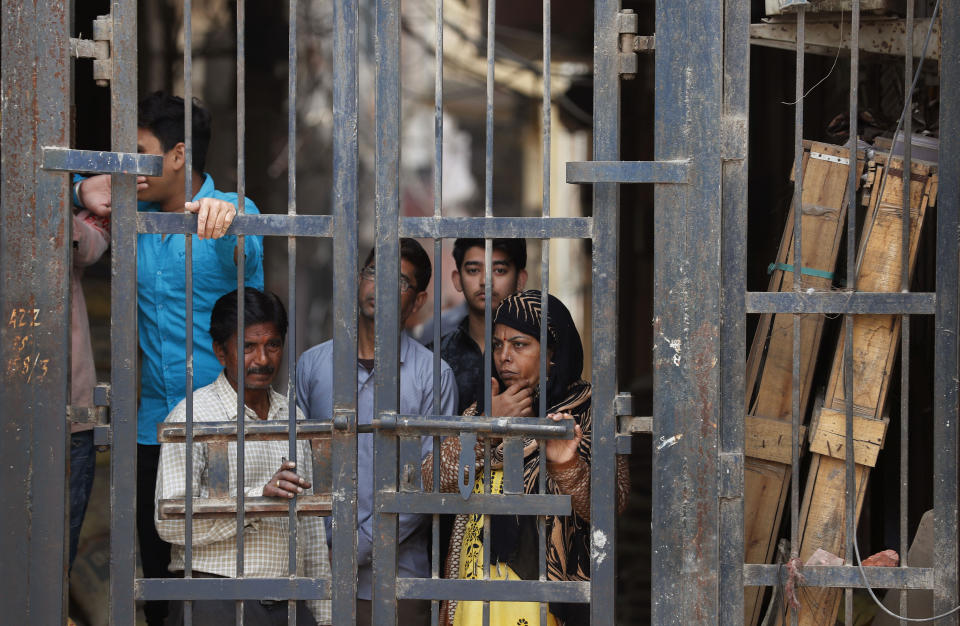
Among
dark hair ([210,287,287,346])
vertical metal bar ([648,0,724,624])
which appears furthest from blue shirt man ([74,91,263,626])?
vertical metal bar ([648,0,724,624])

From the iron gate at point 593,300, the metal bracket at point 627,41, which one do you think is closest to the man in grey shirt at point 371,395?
the iron gate at point 593,300

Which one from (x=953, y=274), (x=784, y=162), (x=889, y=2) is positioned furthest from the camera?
(x=784, y=162)

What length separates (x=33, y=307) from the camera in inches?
102

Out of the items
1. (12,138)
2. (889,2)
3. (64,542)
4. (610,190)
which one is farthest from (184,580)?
(889,2)

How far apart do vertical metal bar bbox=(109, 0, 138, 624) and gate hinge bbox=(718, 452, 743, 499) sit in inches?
58.6

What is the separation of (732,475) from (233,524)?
1.39 m

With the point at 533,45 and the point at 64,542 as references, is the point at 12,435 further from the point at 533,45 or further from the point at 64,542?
the point at 533,45

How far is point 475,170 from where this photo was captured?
5191mm

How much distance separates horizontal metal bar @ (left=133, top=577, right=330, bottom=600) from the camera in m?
2.59

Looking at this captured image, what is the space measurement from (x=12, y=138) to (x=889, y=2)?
2.41 metres

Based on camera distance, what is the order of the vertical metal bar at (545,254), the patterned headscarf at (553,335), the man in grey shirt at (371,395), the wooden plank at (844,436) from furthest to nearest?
the man in grey shirt at (371,395)
the patterned headscarf at (553,335)
the wooden plank at (844,436)
the vertical metal bar at (545,254)

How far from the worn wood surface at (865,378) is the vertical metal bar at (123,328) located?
5.86 ft

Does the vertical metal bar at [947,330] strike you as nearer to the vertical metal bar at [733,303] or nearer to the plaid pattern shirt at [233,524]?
the vertical metal bar at [733,303]

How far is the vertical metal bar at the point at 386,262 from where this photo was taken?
102 inches
